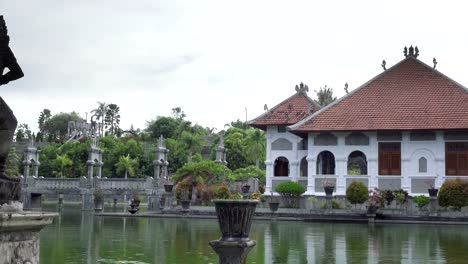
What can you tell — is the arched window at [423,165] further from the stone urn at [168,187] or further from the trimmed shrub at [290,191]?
the stone urn at [168,187]

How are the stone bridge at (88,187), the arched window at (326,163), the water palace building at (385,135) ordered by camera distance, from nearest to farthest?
the water palace building at (385,135) → the arched window at (326,163) → the stone bridge at (88,187)

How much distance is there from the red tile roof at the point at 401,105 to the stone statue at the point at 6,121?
32452mm

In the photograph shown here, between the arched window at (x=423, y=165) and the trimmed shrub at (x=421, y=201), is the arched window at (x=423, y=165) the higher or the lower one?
the higher one

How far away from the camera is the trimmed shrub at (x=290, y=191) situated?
36.4 meters

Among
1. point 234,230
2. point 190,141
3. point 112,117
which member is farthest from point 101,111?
point 234,230

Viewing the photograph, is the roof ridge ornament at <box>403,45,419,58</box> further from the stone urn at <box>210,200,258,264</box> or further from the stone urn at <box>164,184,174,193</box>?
the stone urn at <box>210,200,258,264</box>

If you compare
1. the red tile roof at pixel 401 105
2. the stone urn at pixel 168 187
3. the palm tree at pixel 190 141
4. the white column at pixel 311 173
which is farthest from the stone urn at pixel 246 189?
the palm tree at pixel 190 141

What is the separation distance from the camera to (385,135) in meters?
37.0

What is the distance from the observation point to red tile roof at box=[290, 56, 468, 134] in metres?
35.9

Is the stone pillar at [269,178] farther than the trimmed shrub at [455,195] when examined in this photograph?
Yes

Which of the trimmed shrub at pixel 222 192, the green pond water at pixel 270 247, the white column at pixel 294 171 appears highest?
the white column at pixel 294 171

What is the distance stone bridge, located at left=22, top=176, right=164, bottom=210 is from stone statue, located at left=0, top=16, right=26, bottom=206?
37.0 metres

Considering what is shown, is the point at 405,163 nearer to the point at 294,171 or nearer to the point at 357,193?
the point at 357,193

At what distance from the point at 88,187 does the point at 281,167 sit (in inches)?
571
